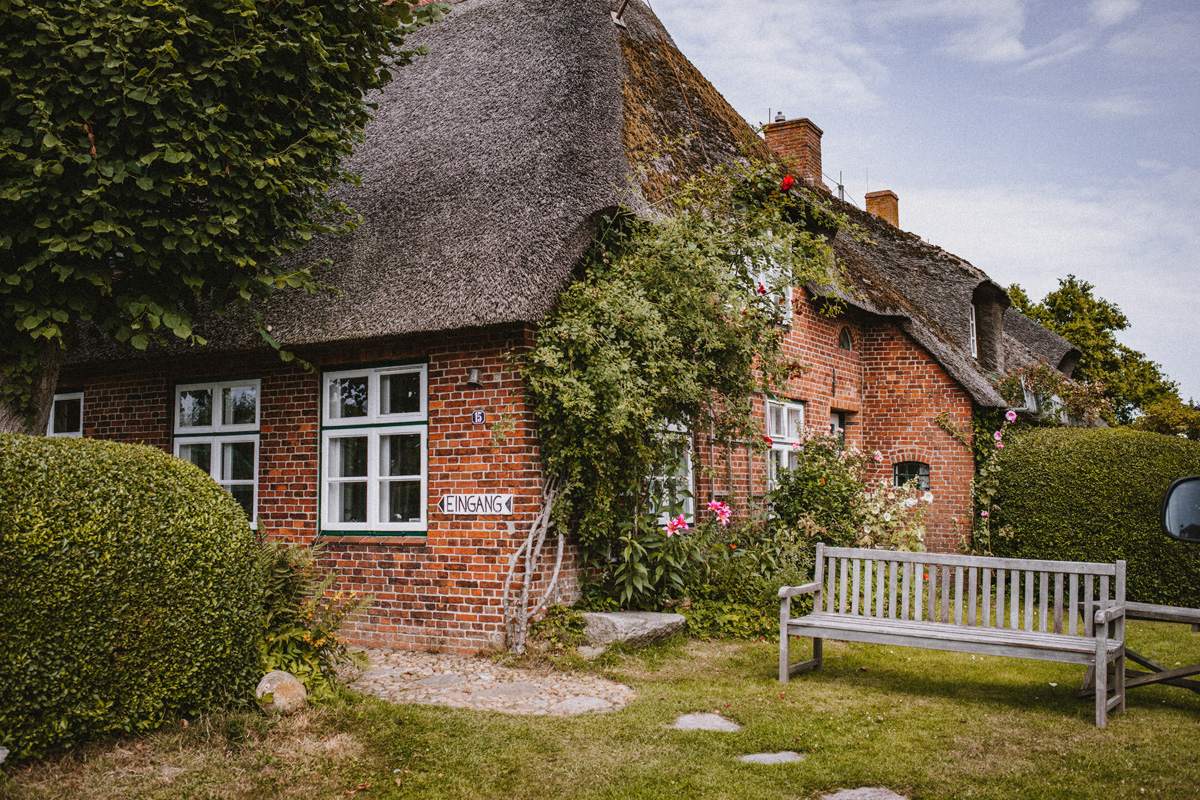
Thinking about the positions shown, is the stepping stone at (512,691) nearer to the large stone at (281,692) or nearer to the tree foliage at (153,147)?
the large stone at (281,692)

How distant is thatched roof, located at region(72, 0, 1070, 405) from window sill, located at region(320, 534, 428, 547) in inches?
69.5

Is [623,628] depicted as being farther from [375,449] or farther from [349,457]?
[349,457]

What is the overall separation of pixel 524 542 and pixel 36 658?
368 cm

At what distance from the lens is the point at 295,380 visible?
8.23 meters

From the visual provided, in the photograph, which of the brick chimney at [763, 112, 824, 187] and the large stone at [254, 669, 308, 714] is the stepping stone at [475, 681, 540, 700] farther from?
the brick chimney at [763, 112, 824, 187]

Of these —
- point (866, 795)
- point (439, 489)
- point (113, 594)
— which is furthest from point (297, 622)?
point (866, 795)

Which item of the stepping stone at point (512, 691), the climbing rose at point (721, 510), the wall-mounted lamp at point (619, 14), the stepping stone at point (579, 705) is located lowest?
the stepping stone at point (512, 691)

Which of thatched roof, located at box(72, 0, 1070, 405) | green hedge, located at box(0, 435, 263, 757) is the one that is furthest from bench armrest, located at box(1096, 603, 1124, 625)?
green hedge, located at box(0, 435, 263, 757)

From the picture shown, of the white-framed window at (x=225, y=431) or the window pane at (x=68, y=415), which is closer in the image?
the white-framed window at (x=225, y=431)

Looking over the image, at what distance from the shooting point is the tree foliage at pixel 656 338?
6848 millimetres

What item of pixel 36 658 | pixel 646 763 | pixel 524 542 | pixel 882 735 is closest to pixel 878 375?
pixel 524 542

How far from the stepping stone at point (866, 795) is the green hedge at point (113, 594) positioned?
122 inches

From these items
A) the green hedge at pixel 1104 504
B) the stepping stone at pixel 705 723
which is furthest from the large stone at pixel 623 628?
the green hedge at pixel 1104 504

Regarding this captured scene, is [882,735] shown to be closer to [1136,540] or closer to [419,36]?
[1136,540]
